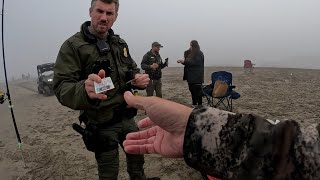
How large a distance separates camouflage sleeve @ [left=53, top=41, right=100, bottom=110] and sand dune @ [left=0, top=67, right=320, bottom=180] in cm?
250

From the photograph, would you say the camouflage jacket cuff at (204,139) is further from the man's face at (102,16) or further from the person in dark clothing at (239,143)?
the man's face at (102,16)

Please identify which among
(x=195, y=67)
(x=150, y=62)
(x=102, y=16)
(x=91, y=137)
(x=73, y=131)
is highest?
(x=102, y=16)

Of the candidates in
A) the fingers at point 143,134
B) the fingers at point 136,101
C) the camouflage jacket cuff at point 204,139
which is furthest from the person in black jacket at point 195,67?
the camouflage jacket cuff at point 204,139

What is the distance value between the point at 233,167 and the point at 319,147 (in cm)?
36

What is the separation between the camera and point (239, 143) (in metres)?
1.26

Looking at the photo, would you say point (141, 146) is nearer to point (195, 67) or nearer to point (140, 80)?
point (140, 80)

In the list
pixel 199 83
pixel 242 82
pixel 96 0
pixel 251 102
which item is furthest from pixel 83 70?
pixel 242 82

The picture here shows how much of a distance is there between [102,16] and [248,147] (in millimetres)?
2317

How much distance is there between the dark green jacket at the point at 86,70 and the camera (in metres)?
2.68

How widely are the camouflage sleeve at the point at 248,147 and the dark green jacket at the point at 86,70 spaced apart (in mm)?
1411

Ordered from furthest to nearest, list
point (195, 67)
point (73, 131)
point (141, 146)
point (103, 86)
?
1. point (195, 67)
2. point (73, 131)
3. point (103, 86)
4. point (141, 146)

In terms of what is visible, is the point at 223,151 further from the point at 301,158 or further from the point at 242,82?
the point at 242,82

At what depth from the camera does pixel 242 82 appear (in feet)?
47.2

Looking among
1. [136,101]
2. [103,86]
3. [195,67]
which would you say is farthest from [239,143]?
[195,67]
